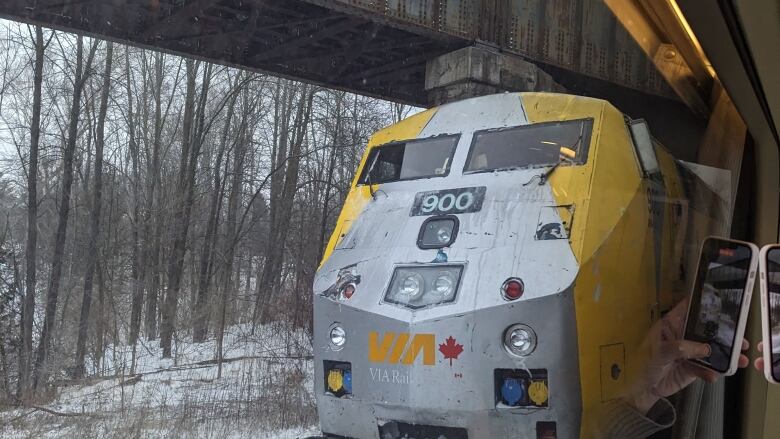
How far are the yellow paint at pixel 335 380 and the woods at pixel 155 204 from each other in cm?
587

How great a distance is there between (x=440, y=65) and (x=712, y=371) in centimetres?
656

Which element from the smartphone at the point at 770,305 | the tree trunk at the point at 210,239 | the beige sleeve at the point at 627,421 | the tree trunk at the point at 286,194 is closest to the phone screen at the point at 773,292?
the smartphone at the point at 770,305

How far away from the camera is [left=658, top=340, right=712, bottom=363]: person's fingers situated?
2511 millimetres

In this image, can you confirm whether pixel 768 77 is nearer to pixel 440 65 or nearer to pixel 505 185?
pixel 505 185

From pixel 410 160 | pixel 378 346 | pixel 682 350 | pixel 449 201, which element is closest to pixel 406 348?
pixel 378 346

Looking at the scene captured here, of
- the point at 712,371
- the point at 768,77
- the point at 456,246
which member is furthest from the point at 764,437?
the point at 456,246

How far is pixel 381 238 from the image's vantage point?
4.30 metres

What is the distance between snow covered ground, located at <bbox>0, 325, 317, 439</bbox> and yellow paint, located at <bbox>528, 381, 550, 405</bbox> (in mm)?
3542

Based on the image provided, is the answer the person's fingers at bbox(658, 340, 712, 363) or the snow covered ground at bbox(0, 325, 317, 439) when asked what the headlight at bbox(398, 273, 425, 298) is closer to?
the person's fingers at bbox(658, 340, 712, 363)

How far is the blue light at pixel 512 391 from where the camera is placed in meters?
3.37

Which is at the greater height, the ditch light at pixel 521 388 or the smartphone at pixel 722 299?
the smartphone at pixel 722 299

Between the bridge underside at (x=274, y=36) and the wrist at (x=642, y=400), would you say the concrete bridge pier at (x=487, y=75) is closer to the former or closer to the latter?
the bridge underside at (x=274, y=36)

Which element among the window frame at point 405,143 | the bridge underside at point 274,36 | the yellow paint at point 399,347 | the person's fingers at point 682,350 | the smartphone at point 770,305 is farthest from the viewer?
the bridge underside at point 274,36

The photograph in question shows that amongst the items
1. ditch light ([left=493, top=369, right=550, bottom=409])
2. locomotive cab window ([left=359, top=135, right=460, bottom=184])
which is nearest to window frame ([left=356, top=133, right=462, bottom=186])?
locomotive cab window ([left=359, top=135, right=460, bottom=184])
